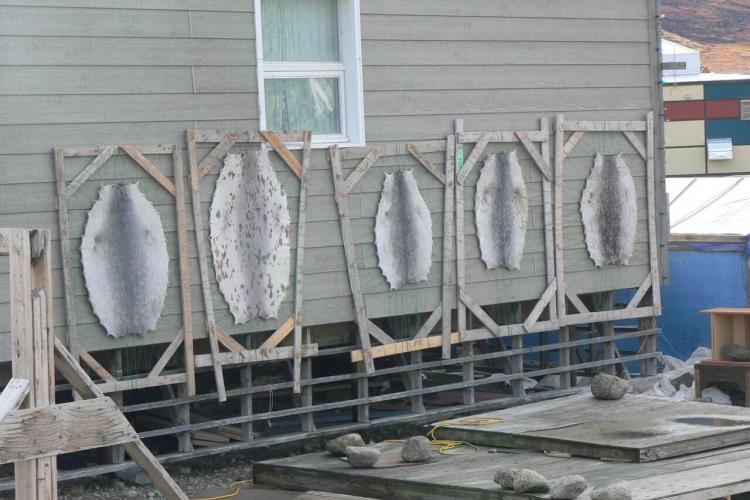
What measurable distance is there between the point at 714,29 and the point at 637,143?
46041 millimetres

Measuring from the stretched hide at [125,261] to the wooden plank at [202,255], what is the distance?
0.27 m

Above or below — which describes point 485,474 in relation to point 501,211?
below

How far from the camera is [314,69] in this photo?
9.50 meters

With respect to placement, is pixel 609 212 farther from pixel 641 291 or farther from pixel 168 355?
pixel 168 355

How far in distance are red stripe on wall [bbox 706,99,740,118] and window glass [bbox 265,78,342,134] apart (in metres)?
19.8

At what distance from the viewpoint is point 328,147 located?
9398mm

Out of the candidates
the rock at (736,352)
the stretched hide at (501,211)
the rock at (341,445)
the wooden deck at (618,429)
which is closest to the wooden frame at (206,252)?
the rock at (341,445)

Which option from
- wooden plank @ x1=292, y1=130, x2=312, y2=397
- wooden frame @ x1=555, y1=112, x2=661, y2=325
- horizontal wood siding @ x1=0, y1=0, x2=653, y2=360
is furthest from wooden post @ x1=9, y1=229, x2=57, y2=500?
wooden frame @ x1=555, y1=112, x2=661, y2=325

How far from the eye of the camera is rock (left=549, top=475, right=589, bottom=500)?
675cm

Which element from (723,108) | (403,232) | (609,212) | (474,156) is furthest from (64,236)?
(723,108)

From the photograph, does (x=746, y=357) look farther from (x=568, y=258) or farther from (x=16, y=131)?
(x=16, y=131)

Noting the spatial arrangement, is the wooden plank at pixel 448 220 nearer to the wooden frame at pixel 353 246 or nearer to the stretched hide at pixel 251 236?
the wooden frame at pixel 353 246

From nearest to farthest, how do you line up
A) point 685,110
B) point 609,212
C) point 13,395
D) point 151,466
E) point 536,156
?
point 13,395 → point 151,466 → point 536,156 → point 609,212 → point 685,110

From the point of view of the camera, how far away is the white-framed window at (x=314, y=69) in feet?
30.5
